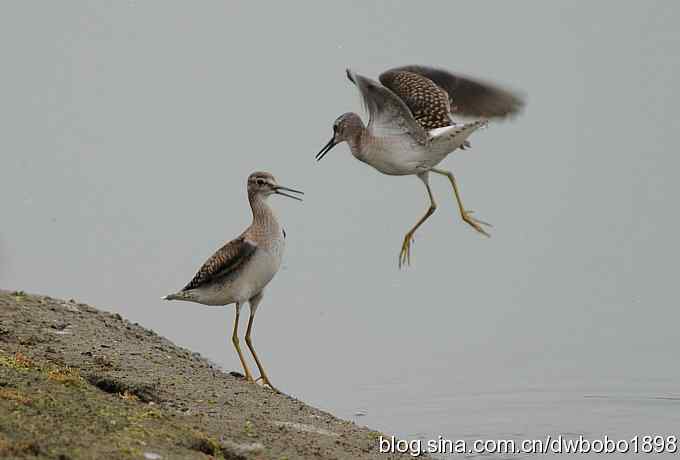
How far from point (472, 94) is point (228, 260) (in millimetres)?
2923

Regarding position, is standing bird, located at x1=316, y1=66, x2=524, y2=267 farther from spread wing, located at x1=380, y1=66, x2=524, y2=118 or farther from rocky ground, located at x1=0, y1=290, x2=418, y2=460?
rocky ground, located at x1=0, y1=290, x2=418, y2=460

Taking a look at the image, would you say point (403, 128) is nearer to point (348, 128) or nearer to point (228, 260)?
point (348, 128)

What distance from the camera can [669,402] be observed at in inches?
407

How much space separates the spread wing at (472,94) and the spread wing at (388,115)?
1.23 metres

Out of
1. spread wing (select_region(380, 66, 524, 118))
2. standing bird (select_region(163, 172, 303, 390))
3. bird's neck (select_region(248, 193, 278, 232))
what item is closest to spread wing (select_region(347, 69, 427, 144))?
standing bird (select_region(163, 172, 303, 390))

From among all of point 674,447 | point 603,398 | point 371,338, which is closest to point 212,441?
point 674,447

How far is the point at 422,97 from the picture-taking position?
9.92 m

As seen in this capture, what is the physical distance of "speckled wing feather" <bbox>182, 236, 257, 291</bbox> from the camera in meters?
9.12

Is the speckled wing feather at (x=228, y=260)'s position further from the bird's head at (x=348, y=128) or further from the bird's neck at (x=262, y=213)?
the bird's head at (x=348, y=128)

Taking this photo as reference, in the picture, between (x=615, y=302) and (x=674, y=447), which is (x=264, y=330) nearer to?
(x=615, y=302)

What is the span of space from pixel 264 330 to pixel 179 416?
19.5ft

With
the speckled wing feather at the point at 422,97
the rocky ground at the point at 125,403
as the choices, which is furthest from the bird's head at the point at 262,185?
the rocky ground at the point at 125,403

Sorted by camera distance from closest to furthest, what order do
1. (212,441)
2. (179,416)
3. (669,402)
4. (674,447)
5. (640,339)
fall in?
(212,441)
(179,416)
(674,447)
(669,402)
(640,339)

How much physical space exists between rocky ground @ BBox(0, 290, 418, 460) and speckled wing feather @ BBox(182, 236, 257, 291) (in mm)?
677
